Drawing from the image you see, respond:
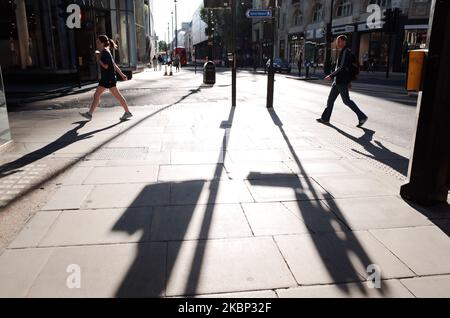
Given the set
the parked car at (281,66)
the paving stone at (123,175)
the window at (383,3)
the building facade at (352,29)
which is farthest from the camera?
the parked car at (281,66)

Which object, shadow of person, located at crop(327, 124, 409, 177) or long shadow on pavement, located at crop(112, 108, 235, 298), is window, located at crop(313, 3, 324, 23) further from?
long shadow on pavement, located at crop(112, 108, 235, 298)

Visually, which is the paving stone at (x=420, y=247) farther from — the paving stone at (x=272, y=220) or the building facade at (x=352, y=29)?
the building facade at (x=352, y=29)

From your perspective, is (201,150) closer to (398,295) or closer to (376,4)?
(398,295)

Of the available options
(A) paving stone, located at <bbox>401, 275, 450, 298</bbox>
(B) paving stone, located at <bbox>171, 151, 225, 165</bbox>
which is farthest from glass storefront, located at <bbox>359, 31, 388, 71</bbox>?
(A) paving stone, located at <bbox>401, 275, 450, 298</bbox>

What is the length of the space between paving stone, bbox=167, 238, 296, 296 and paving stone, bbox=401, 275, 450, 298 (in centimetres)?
77

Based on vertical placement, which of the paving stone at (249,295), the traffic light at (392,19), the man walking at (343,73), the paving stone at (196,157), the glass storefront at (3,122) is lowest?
the paving stone at (249,295)

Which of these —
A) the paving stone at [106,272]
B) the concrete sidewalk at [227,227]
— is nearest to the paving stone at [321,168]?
the concrete sidewalk at [227,227]

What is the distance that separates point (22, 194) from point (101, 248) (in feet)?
5.82

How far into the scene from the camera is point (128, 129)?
7.98 meters

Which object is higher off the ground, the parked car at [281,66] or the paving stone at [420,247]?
the parked car at [281,66]

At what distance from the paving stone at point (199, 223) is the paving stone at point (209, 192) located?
0.15 metres

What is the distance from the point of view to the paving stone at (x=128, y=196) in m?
3.94

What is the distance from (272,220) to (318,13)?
4592 cm

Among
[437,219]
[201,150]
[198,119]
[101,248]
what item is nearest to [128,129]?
[198,119]
